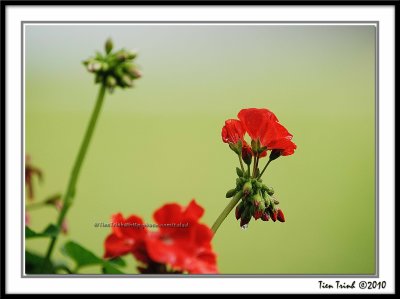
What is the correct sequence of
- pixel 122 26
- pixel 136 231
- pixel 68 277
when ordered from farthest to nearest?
pixel 122 26, pixel 68 277, pixel 136 231

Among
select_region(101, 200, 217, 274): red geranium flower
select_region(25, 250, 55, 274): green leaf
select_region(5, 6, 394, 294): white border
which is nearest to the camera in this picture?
select_region(101, 200, 217, 274): red geranium flower

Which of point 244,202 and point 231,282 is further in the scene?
point 231,282

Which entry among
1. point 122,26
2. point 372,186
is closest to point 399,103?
point 372,186

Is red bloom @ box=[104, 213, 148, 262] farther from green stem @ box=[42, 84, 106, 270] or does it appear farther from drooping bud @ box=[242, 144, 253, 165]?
drooping bud @ box=[242, 144, 253, 165]

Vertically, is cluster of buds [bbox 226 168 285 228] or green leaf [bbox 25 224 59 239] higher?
cluster of buds [bbox 226 168 285 228]

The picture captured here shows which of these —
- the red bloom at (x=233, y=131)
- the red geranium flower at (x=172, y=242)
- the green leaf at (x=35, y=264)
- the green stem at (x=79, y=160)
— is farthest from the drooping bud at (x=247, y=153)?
the green leaf at (x=35, y=264)

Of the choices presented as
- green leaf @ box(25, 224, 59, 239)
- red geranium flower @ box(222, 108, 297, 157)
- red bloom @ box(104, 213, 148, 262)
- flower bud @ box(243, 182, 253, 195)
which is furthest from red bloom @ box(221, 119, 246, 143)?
green leaf @ box(25, 224, 59, 239)

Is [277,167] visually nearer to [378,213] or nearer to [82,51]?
[378,213]

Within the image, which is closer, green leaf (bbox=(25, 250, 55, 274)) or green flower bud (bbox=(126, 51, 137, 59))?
green flower bud (bbox=(126, 51, 137, 59))
